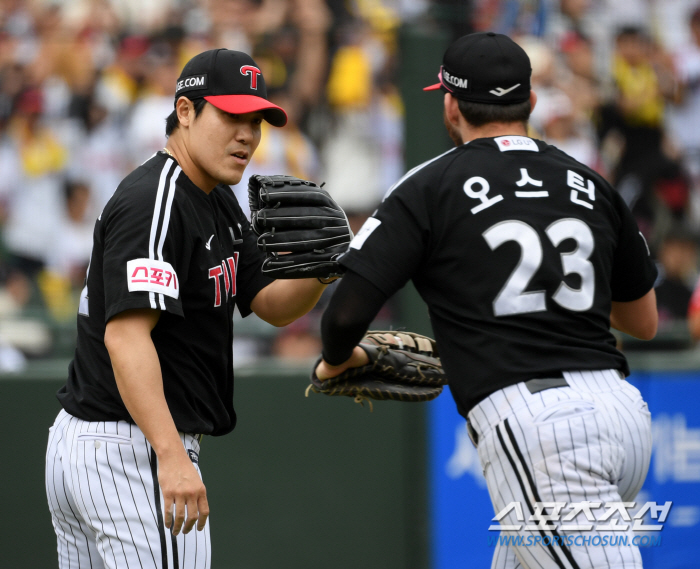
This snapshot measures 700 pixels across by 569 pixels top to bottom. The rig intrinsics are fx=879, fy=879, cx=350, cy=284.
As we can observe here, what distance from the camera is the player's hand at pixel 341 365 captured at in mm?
2980

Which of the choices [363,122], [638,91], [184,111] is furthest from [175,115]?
[638,91]

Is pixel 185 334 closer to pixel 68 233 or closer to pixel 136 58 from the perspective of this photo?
pixel 68 233

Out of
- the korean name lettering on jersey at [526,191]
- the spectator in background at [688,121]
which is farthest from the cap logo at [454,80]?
the spectator in background at [688,121]

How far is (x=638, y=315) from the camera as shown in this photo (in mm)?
3027

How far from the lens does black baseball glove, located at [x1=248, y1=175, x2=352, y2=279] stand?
10.1 feet

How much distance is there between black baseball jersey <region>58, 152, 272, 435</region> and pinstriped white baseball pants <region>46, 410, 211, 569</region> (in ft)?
0.22

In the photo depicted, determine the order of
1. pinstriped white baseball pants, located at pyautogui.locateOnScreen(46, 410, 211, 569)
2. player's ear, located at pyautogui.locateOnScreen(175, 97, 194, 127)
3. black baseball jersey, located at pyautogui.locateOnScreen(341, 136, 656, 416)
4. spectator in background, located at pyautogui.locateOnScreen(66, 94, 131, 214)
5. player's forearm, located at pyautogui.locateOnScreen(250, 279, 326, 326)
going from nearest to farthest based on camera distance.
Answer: black baseball jersey, located at pyautogui.locateOnScreen(341, 136, 656, 416) → pinstriped white baseball pants, located at pyautogui.locateOnScreen(46, 410, 211, 569) → player's ear, located at pyautogui.locateOnScreen(175, 97, 194, 127) → player's forearm, located at pyautogui.locateOnScreen(250, 279, 326, 326) → spectator in background, located at pyautogui.locateOnScreen(66, 94, 131, 214)

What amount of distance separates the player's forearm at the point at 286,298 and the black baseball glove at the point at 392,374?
0.87 feet

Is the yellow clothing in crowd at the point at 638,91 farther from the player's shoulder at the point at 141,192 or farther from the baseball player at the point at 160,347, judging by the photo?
the player's shoulder at the point at 141,192

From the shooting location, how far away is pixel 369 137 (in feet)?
15.6

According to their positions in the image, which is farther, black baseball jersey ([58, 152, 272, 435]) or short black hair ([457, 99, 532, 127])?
short black hair ([457, 99, 532, 127])

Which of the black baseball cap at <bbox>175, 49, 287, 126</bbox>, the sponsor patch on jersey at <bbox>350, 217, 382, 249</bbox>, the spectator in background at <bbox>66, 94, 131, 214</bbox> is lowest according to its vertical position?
the sponsor patch on jersey at <bbox>350, 217, 382, 249</bbox>

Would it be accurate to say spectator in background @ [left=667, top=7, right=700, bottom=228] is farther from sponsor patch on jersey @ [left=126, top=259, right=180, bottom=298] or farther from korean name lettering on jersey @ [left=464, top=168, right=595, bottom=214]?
sponsor patch on jersey @ [left=126, top=259, right=180, bottom=298]

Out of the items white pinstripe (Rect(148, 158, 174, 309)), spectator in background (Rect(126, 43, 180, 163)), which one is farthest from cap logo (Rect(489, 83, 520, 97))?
spectator in background (Rect(126, 43, 180, 163))
